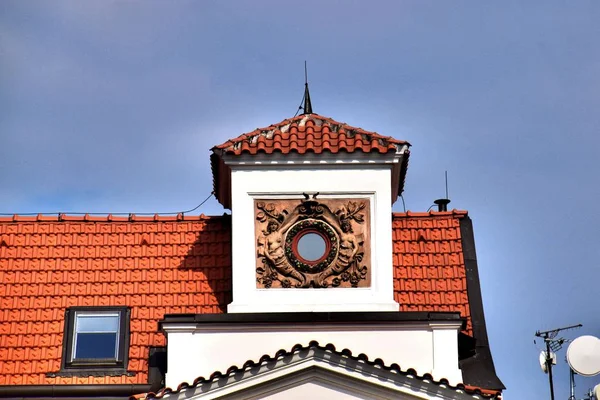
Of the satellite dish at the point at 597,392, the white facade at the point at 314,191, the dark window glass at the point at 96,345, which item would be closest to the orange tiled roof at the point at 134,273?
the dark window glass at the point at 96,345

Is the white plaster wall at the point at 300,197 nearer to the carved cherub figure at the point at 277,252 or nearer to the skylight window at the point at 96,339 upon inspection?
the carved cherub figure at the point at 277,252

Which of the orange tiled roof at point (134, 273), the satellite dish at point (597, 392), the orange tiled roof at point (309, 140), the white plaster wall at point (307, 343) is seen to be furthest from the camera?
the satellite dish at point (597, 392)

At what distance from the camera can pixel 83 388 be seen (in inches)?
1320

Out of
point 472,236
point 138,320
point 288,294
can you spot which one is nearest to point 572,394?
point 472,236

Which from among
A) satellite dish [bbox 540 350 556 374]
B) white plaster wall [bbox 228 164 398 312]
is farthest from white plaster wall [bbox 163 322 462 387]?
satellite dish [bbox 540 350 556 374]

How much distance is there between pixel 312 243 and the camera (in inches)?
1328

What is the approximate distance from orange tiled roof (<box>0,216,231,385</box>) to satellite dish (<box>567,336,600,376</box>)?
783 centimetres

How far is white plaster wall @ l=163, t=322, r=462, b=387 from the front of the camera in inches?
1286

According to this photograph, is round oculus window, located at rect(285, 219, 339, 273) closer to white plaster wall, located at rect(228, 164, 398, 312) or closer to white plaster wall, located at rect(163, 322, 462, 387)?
white plaster wall, located at rect(228, 164, 398, 312)

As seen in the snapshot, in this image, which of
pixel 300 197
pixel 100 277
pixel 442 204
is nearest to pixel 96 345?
pixel 100 277

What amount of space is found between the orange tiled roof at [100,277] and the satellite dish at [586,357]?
7.83 m

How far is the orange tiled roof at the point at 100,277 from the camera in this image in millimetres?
34344

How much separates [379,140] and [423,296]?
356 centimetres

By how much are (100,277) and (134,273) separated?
30.0 inches
